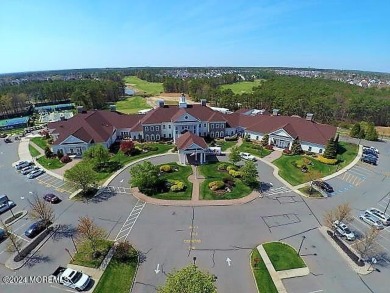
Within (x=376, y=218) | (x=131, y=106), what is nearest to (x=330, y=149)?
(x=376, y=218)

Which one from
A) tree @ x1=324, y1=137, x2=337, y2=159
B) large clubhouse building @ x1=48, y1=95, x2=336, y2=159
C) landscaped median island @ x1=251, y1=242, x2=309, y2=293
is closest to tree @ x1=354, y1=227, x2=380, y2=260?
landscaped median island @ x1=251, y1=242, x2=309, y2=293

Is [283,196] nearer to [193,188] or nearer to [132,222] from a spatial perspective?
[193,188]

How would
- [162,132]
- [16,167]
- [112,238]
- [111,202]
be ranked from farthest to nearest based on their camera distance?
1. [162,132]
2. [16,167]
3. [111,202]
4. [112,238]

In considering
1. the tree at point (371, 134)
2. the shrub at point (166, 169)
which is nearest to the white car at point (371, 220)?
the shrub at point (166, 169)

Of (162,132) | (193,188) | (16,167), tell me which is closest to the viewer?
(193,188)

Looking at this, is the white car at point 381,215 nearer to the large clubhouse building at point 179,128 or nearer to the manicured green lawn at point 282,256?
the manicured green lawn at point 282,256

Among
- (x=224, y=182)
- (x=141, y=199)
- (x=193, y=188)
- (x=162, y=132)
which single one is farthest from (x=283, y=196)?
(x=162, y=132)

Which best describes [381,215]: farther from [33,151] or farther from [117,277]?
[33,151]
